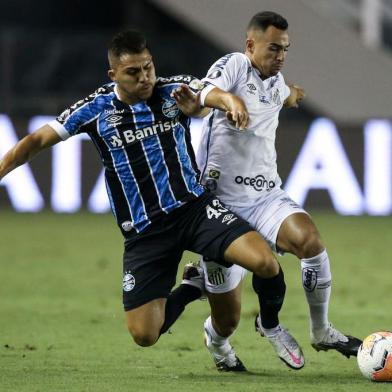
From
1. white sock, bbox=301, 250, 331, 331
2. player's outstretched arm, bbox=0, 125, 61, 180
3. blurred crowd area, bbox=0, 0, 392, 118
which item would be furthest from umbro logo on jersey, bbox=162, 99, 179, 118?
blurred crowd area, bbox=0, 0, 392, 118

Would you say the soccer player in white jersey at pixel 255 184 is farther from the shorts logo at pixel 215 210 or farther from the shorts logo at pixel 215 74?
the shorts logo at pixel 215 210

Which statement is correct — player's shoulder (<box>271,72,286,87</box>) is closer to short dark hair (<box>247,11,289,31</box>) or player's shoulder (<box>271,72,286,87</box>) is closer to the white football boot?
short dark hair (<box>247,11,289,31</box>)

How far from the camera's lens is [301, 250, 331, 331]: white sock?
23.1ft

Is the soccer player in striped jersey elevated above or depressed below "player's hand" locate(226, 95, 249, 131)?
below

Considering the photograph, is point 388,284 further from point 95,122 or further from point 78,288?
point 95,122

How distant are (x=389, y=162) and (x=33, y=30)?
19.9 ft

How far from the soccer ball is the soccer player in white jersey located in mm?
335

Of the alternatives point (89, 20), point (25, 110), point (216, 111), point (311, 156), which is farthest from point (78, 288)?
point (89, 20)

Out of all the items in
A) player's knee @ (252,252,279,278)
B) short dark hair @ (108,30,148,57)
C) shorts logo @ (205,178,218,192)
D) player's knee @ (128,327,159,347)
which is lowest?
player's knee @ (128,327,159,347)

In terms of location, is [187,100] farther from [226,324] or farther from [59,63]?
[59,63]

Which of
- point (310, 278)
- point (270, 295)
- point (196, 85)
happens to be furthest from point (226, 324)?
point (196, 85)

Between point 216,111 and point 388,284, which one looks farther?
point 388,284

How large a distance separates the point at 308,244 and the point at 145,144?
1.07 metres

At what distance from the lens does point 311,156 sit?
16.7m
